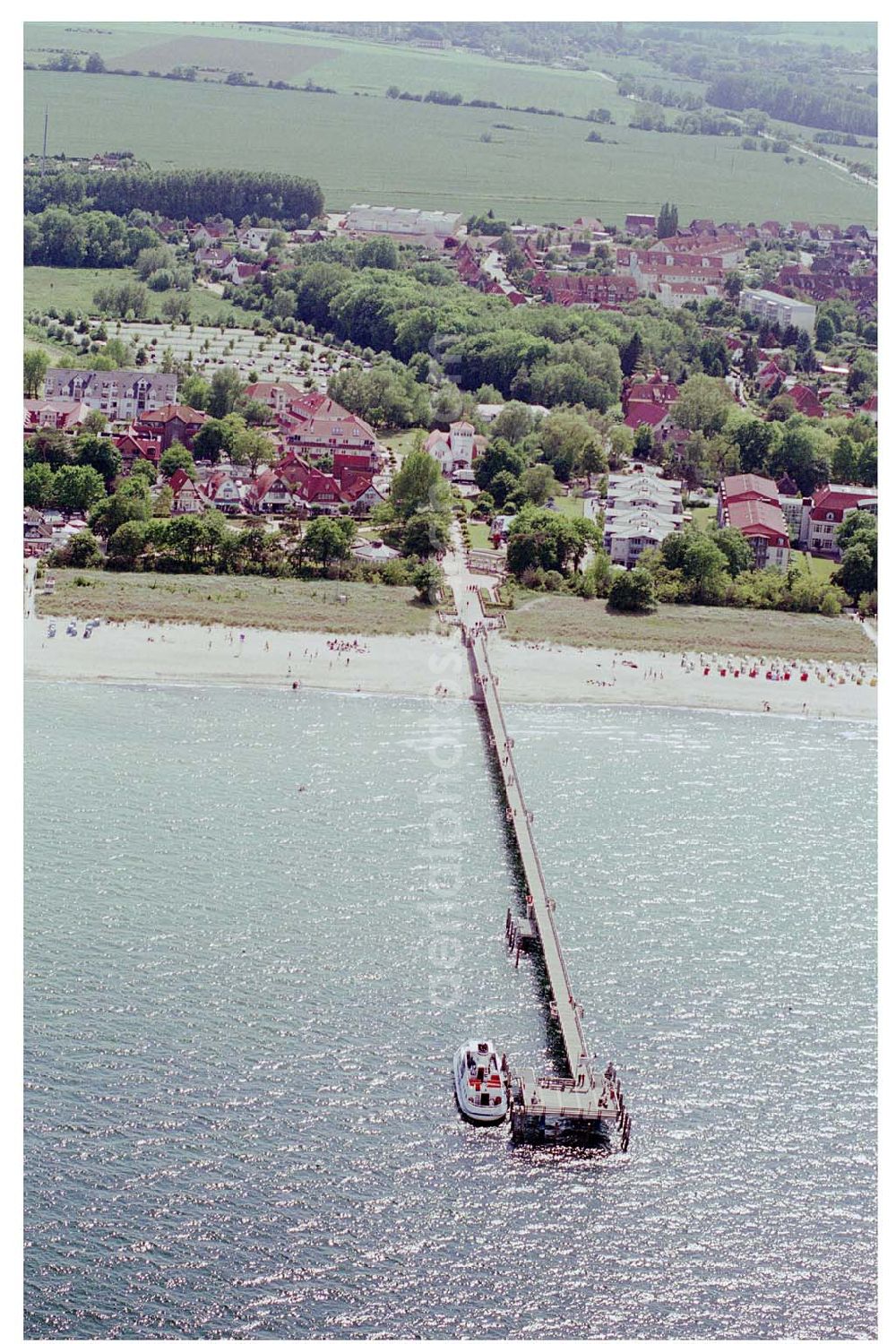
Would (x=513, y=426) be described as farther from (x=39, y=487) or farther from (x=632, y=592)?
(x=39, y=487)

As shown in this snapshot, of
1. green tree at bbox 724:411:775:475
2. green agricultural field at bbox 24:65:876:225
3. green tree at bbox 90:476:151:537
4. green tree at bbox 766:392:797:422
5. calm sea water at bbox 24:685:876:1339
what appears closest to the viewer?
calm sea water at bbox 24:685:876:1339

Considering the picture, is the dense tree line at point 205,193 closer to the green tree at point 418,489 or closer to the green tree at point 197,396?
the green tree at point 197,396

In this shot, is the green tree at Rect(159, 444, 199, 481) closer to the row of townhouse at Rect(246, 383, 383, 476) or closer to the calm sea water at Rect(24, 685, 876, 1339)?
the row of townhouse at Rect(246, 383, 383, 476)

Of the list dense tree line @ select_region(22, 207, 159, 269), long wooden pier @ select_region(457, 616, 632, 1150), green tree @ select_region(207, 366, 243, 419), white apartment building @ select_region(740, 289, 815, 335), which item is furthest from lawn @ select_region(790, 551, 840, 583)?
dense tree line @ select_region(22, 207, 159, 269)

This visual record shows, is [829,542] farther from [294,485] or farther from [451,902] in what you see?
[451,902]

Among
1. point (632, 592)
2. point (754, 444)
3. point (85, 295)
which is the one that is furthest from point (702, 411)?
point (85, 295)
